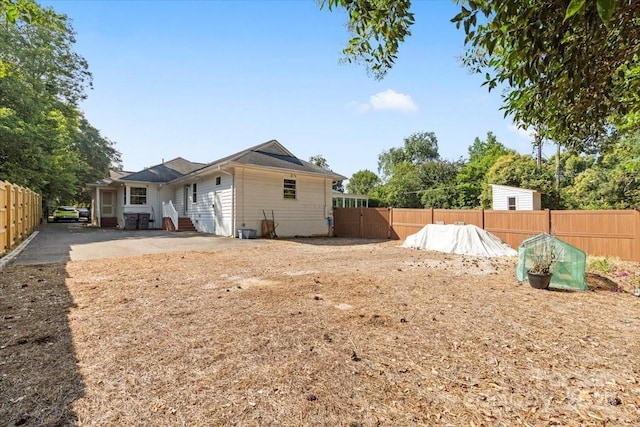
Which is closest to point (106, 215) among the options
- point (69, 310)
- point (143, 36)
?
point (143, 36)

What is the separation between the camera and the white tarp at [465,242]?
1015 cm

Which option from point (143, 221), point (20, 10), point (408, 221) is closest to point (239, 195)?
point (408, 221)

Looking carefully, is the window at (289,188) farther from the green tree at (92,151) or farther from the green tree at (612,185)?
the green tree at (92,151)

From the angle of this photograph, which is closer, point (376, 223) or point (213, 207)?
point (213, 207)

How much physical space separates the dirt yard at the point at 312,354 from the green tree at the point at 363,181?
137 ft

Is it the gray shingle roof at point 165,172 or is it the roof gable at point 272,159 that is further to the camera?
the gray shingle roof at point 165,172

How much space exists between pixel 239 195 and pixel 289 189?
2782 millimetres

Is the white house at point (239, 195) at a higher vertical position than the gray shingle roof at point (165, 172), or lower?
lower

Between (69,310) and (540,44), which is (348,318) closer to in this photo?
(540,44)

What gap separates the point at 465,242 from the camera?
10.4 m

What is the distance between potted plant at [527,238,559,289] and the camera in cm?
547

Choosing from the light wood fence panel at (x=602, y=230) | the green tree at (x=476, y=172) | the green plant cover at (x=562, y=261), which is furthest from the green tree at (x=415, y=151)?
the green plant cover at (x=562, y=261)

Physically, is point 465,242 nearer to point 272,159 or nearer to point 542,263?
point 542,263

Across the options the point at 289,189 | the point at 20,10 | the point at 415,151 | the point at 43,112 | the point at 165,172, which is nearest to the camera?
the point at 20,10
